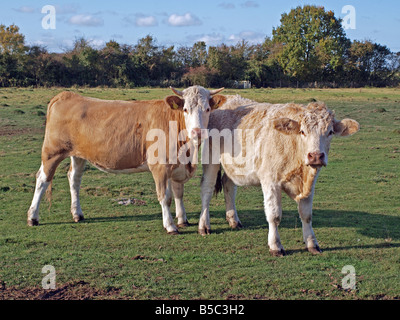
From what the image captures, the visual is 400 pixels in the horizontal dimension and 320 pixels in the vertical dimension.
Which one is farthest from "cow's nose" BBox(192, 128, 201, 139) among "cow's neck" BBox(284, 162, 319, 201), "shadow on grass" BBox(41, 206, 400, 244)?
"shadow on grass" BBox(41, 206, 400, 244)

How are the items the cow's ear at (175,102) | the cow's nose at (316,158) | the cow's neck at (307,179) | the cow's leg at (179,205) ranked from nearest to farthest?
1. the cow's nose at (316,158)
2. the cow's neck at (307,179)
3. the cow's ear at (175,102)
4. the cow's leg at (179,205)

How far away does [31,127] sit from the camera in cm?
2023

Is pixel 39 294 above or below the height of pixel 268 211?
below

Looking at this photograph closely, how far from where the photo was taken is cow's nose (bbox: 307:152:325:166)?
21.0ft

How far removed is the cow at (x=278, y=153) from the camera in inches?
264

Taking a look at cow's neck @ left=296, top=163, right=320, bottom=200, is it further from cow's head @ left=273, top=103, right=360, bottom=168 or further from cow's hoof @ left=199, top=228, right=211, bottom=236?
cow's hoof @ left=199, top=228, right=211, bottom=236

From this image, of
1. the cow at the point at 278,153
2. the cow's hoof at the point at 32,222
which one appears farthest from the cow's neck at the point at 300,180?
the cow's hoof at the point at 32,222

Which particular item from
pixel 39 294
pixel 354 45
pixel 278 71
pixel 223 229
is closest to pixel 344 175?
pixel 223 229

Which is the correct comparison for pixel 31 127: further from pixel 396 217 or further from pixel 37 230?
pixel 396 217

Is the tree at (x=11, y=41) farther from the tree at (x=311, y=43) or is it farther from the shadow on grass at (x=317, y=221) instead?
the shadow on grass at (x=317, y=221)

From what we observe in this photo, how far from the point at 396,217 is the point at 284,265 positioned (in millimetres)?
3242

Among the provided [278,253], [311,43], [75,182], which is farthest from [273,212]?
[311,43]

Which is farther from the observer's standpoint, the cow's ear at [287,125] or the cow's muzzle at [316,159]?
the cow's ear at [287,125]

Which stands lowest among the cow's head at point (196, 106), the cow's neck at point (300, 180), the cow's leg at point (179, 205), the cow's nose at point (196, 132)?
the cow's leg at point (179, 205)
